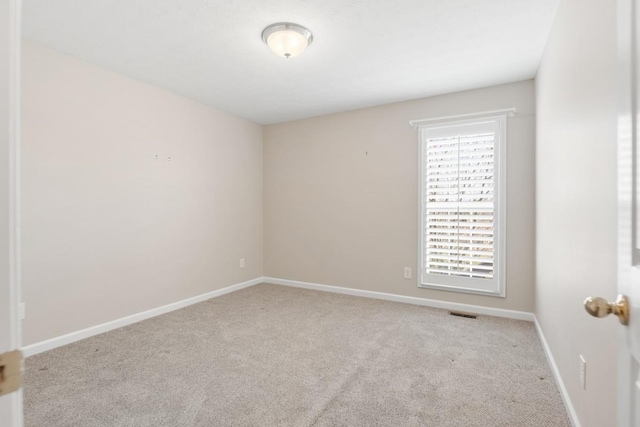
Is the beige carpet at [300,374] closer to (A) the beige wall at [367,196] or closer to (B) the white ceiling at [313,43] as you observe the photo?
(A) the beige wall at [367,196]

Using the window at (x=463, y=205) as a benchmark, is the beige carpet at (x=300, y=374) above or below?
below

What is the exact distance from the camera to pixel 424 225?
3.82 metres

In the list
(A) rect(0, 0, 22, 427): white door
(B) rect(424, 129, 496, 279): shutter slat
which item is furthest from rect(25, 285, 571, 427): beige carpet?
(A) rect(0, 0, 22, 427): white door

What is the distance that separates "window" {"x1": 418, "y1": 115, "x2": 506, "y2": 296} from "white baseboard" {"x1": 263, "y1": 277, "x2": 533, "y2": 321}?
0.62ft

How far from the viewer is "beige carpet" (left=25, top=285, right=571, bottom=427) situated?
1.84 meters

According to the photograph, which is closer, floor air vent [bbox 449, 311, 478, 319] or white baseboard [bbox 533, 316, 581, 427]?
white baseboard [bbox 533, 316, 581, 427]

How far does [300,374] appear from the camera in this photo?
7.47 ft

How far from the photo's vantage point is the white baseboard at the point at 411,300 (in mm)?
3401

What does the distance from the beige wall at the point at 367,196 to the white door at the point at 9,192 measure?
3706mm

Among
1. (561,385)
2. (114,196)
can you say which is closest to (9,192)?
(561,385)

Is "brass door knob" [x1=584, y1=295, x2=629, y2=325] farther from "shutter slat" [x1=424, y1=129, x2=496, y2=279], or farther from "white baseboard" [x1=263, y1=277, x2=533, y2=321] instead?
"white baseboard" [x1=263, y1=277, x2=533, y2=321]

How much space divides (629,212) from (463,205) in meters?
2.97

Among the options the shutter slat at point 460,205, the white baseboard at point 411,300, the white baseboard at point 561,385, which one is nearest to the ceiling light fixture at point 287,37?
the shutter slat at point 460,205

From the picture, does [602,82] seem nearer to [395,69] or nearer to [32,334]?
[395,69]
